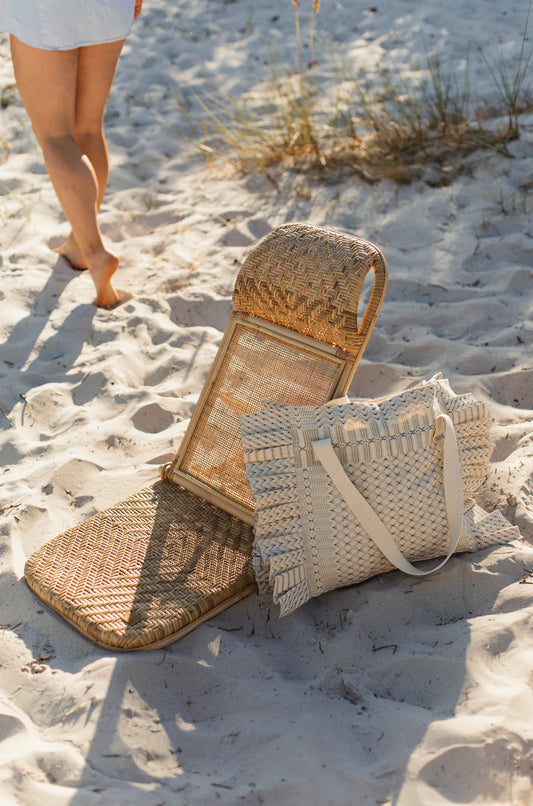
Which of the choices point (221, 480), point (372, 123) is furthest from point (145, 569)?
point (372, 123)

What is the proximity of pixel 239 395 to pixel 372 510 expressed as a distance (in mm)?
598

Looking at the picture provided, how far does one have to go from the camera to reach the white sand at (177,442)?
1.50m

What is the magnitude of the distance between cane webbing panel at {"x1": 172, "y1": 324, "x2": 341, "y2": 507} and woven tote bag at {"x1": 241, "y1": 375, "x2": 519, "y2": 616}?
260mm

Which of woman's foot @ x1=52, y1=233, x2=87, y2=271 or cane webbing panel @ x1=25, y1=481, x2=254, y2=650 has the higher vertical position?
woman's foot @ x1=52, y1=233, x2=87, y2=271

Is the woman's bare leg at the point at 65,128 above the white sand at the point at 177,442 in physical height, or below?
above

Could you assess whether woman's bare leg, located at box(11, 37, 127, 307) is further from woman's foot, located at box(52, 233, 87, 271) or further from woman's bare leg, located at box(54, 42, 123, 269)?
woman's foot, located at box(52, 233, 87, 271)

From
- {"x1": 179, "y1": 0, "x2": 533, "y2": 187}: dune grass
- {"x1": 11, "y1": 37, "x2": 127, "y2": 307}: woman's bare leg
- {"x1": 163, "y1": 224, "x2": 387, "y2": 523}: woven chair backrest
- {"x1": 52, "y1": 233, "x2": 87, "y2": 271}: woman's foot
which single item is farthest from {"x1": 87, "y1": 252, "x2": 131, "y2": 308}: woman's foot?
{"x1": 179, "y1": 0, "x2": 533, "y2": 187}: dune grass

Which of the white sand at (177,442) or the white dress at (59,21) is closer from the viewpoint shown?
the white sand at (177,442)

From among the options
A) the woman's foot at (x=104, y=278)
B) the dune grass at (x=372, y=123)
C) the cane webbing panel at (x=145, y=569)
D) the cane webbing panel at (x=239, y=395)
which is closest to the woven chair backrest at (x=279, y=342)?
the cane webbing panel at (x=239, y=395)

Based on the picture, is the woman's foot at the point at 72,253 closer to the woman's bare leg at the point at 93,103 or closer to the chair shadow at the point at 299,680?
the woman's bare leg at the point at 93,103

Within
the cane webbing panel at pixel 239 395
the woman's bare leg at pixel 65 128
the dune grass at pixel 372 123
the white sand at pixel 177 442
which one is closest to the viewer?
the white sand at pixel 177 442

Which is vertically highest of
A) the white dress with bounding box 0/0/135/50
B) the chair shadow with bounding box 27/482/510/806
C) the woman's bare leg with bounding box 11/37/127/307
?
the white dress with bounding box 0/0/135/50

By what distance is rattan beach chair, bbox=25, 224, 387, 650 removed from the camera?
1853mm

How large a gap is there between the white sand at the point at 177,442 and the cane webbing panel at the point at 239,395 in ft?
0.86
